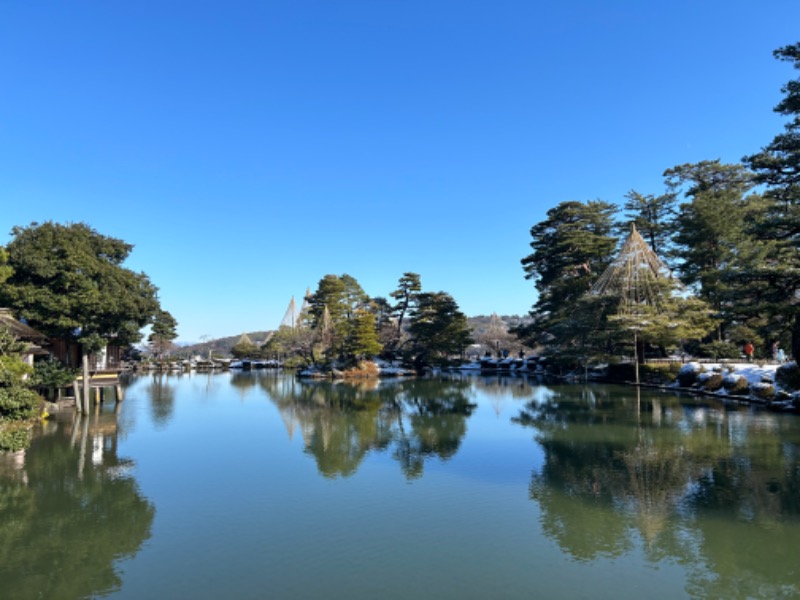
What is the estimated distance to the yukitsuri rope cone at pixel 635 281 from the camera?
93.2ft

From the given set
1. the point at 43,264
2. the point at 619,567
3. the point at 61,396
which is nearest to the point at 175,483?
the point at 619,567

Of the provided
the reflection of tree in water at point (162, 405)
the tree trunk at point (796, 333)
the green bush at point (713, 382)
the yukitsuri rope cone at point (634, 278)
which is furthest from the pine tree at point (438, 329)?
the tree trunk at point (796, 333)

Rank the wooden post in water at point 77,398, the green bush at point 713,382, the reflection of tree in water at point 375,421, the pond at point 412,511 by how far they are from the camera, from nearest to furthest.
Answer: the pond at point 412,511 → the reflection of tree in water at point 375,421 → the wooden post in water at point 77,398 → the green bush at point 713,382

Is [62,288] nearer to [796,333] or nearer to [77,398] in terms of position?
[77,398]

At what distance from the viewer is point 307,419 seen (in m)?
20.2

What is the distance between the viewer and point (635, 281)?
29.0 metres

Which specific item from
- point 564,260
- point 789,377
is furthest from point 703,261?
point 789,377

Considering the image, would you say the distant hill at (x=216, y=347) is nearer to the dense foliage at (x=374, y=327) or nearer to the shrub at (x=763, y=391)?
the dense foliage at (x=374, y=327)

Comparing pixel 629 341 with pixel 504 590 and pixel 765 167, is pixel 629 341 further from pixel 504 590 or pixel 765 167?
pixel 504 590

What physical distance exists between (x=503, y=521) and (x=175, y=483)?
6.79 m

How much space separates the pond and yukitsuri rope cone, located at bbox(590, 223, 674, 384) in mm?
11820

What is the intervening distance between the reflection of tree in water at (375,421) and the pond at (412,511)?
172 millimetres

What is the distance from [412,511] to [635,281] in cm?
2470

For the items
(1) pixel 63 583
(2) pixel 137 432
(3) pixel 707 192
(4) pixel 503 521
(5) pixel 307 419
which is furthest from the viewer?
(3) pixel 707 192
